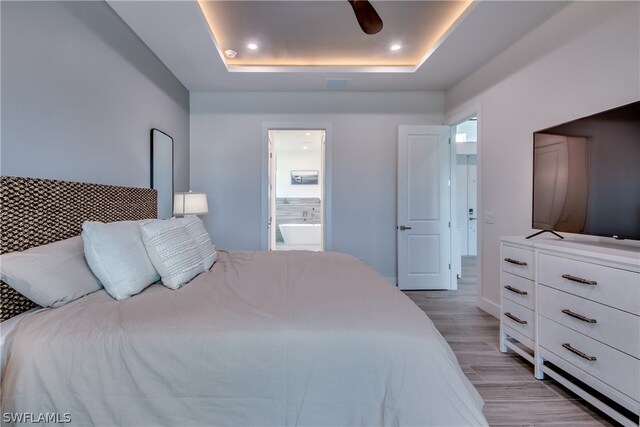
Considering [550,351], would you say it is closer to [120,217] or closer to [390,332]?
[390,332]

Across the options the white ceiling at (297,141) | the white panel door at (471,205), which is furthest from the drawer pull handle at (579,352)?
the white panel door at (471,205)

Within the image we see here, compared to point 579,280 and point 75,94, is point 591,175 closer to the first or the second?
point 579,280

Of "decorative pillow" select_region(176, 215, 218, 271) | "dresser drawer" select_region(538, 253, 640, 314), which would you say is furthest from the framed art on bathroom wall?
"dresser drawer" select_region(538, 253, 640, 314)

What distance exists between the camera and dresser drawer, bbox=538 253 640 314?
1.31 meters

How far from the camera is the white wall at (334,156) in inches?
151

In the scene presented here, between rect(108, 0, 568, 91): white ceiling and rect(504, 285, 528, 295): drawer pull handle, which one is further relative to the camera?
rect(108, 0, 568, 91): white ceiling

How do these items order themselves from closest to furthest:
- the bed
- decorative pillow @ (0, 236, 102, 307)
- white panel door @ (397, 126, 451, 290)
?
1. the bed
2. decorative pillow @ (0, 236, 102, 307)
3. white panel door @ (397, 126, 451, 290)

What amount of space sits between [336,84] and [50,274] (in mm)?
3344

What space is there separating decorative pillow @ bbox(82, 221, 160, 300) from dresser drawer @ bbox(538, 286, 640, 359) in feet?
7.72

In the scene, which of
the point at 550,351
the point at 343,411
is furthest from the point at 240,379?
the point at 550,351

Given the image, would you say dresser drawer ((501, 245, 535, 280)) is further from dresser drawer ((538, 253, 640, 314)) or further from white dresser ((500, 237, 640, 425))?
dresser drawer ((538, 253, 640, 314))

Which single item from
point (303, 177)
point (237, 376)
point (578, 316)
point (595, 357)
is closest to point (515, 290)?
point (578, 316)

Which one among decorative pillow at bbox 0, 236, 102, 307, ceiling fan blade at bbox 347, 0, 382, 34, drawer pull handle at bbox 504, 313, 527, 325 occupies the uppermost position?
ceiling fan blade at bbox 347, 0, 382, 34

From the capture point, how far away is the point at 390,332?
1.02 meters
